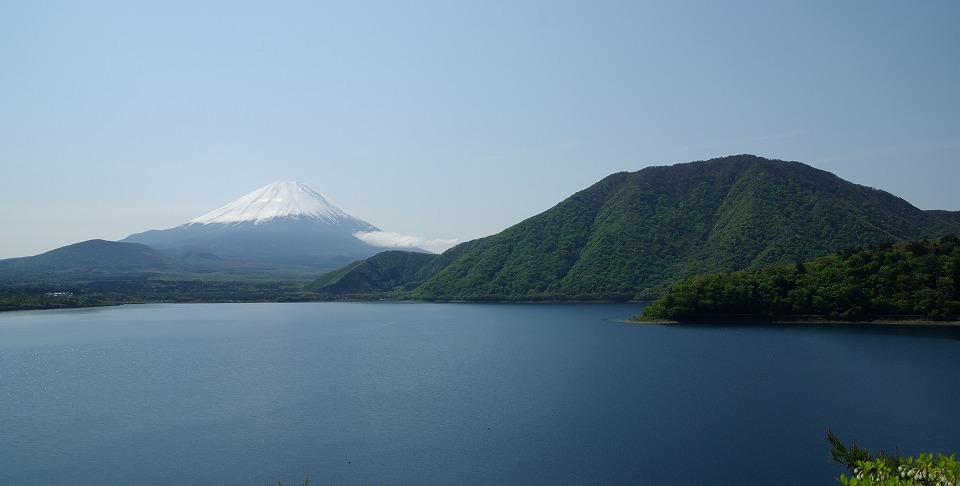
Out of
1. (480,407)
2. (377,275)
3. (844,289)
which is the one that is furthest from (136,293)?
(844,289)

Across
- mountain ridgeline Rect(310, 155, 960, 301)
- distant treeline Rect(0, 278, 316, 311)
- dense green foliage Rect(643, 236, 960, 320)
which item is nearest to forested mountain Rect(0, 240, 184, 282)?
distant treeline Rect(0, 278, 316, 311)

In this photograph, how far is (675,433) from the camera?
70.7 feet

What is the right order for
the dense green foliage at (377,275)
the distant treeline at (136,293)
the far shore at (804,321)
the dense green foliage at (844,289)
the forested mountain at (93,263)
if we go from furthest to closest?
the forested mountain at (93,263) → the dense green foliage at (377,275) → the distant treeline at (136,293) → the dense green foliage at (844,289) → the far shore at (804,321)

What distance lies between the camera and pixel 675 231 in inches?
3723

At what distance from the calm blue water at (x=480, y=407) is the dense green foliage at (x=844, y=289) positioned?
18.4ft

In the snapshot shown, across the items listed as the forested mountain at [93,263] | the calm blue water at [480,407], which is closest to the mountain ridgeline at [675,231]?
the calm blue water at [480,407]

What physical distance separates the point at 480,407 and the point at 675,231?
74684mm

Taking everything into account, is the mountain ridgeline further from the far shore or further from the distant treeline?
the distant treeline

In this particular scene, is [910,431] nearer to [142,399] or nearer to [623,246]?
[142,399]

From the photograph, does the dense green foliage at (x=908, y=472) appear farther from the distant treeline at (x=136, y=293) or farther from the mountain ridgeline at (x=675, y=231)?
the distant treeline at (x=136, y=293)

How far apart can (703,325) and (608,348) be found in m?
16.3

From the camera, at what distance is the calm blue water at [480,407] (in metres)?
19.0

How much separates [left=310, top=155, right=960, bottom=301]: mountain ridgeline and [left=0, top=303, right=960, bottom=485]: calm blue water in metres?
34.2

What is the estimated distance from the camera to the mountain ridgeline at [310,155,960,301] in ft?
271
